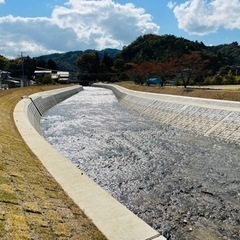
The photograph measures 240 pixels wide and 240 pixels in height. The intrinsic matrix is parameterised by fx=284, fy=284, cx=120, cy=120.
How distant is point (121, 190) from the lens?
36.7ft

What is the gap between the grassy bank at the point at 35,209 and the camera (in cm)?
532

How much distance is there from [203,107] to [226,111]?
3154mm

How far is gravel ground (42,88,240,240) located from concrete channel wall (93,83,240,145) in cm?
133

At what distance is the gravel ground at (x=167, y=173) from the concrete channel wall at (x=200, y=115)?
1325 mm

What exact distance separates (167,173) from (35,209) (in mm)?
7965

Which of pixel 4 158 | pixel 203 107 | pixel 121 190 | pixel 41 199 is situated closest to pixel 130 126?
pixel 203 107

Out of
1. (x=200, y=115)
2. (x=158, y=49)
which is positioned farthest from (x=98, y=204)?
(x=158, y=49)

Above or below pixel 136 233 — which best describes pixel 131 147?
below

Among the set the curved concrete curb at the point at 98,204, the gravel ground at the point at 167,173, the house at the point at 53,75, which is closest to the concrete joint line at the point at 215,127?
the gravel ground at the point at 167,173

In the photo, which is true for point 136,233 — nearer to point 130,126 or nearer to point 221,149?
point 221,149

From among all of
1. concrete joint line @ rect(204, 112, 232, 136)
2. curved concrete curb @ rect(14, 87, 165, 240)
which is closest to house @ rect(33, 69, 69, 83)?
concrete joint line @ rect(204, 112, 232, 136)

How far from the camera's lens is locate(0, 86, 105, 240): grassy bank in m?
5.32

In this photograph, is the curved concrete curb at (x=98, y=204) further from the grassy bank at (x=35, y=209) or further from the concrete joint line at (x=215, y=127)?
the concrete joint line at (x=215, y=127)

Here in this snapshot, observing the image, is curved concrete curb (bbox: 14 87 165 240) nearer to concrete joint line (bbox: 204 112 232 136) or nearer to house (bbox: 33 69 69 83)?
concrete joint line (bbox: 204 112 232 136)
